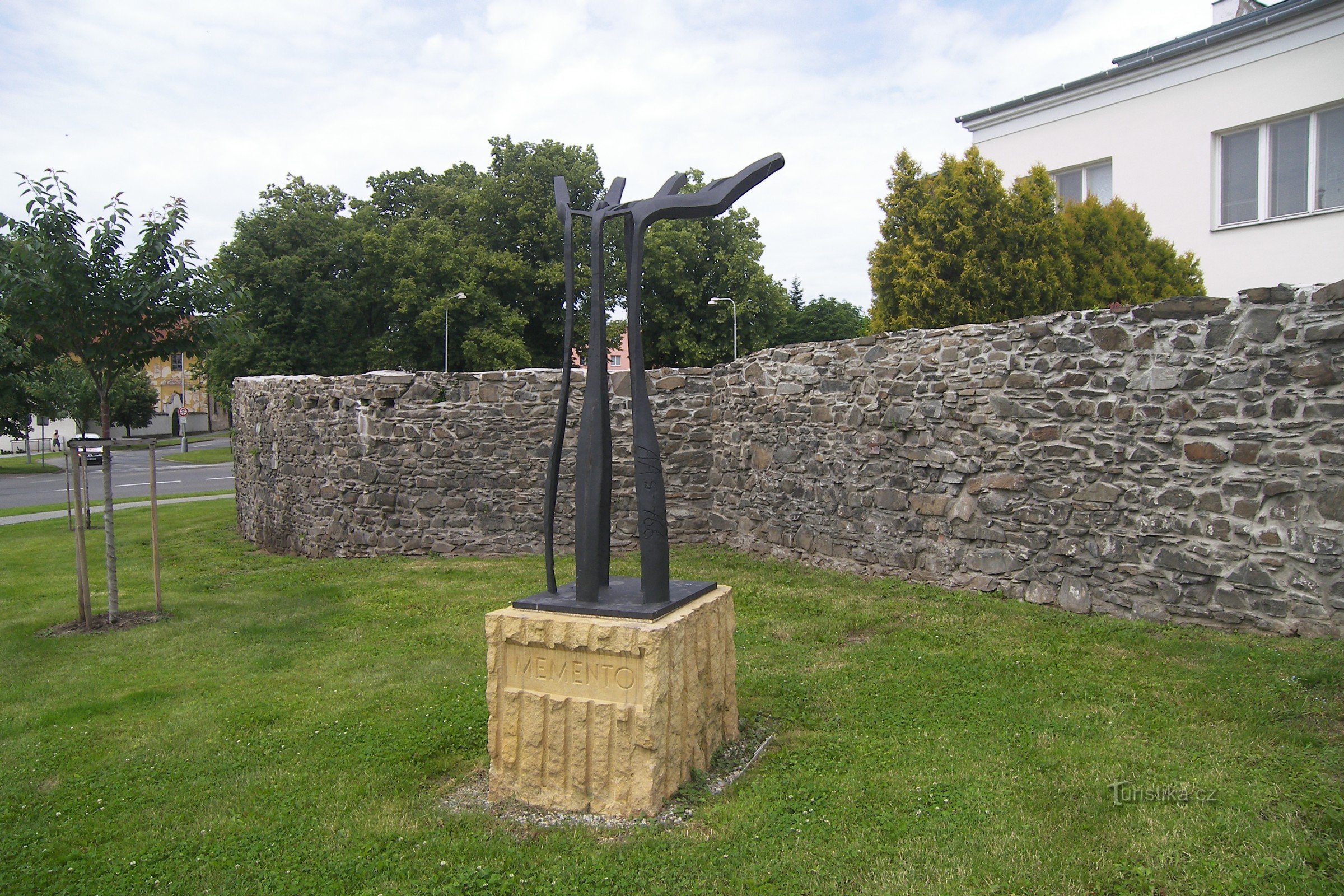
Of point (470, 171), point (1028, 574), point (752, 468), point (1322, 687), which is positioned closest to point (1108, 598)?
point (1028, 574)

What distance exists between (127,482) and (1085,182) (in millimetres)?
26838

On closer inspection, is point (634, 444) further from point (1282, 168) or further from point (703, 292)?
point (703, 292)

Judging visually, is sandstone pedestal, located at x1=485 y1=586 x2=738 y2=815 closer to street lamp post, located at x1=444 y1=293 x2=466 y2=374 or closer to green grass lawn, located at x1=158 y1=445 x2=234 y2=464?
street lamp post, located at x1=444 y1=293 x2=466 y2=374

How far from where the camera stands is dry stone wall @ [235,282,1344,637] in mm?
5680

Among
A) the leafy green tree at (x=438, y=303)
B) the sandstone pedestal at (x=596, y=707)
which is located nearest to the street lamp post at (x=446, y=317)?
the leafy green tree at (x=438, y=303)

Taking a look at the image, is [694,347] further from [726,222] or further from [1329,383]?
[1329,383]

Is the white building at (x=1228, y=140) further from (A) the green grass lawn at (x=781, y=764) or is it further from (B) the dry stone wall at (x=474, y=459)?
(A) the green grass lawn at (x=781, y=764)

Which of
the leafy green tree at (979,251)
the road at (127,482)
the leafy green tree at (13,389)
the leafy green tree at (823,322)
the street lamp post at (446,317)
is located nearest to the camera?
the leafy green tree at (13,389)

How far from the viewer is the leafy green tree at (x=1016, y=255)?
13.1 meters

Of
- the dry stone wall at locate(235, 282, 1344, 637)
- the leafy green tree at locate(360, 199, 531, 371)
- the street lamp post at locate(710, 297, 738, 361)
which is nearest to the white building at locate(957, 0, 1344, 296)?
the dry stone wall at locate(235, 282, 1344, 637)

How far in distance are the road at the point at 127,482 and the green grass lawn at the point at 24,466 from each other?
1.15 meters

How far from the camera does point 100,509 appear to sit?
17828 mm

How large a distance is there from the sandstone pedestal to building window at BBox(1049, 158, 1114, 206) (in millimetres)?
15319

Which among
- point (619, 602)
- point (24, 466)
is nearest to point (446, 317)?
point (24, 466)
